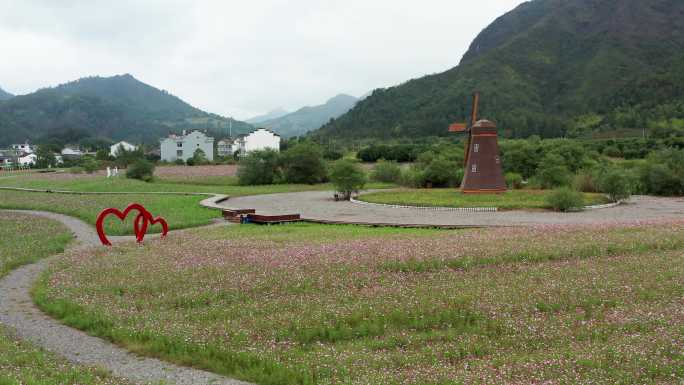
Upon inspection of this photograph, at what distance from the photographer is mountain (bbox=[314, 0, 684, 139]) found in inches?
5310

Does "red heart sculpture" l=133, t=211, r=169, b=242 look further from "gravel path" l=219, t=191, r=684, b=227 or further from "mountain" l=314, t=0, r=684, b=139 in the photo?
"mountain" l=314, t=0, r=684, b=139

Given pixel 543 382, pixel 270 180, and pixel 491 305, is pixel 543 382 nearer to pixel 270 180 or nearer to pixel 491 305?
pixel 491 305

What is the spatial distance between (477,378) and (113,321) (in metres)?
7.88

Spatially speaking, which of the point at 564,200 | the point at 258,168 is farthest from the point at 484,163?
the point at 258,168

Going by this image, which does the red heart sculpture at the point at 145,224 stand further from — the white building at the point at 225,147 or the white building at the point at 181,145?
the white building at the point at 225,147

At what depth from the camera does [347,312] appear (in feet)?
38.9

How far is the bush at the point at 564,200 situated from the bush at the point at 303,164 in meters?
38.1

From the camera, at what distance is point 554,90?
16562 centimetres

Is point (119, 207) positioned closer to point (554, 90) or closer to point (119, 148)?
point (119, 148)

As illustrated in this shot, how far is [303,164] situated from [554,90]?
120 metres

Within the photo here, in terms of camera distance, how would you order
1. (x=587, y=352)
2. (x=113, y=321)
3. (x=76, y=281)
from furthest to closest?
1. (x=76, y=281)
2. (x=113, y=321)
3. (x=587, y=352)

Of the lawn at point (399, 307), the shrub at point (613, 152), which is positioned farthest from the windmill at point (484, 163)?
the shrub at point (613, 152)

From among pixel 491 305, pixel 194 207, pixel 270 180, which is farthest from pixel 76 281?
pixel 270 180

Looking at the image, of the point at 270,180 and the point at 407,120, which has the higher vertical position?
the point at 407,120
